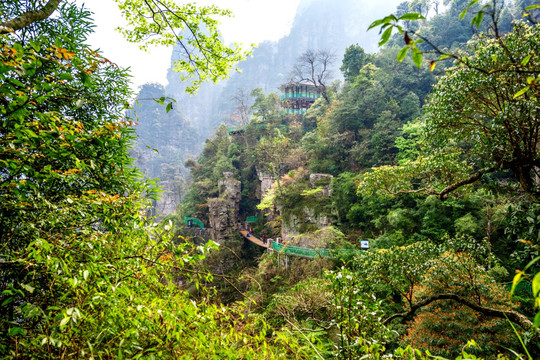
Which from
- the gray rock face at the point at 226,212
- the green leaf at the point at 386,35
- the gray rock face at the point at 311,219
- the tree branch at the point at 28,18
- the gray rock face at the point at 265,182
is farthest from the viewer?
the gray rock face at the point at 265,182

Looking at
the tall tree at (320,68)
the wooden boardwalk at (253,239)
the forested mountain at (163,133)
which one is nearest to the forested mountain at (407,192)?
the wooden boardwalk at (253,239)

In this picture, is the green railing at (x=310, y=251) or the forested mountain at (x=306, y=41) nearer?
the green railing at (x=310, y=251)

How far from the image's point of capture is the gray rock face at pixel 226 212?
18.5m

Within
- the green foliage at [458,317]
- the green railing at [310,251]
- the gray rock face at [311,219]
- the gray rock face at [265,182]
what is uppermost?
the gray rock face at [265,182]

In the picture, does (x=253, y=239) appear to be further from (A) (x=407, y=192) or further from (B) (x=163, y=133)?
(B) (x=163, y=133)

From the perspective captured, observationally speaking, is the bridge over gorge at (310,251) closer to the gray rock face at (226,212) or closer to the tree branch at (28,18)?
the gray rock face at (226,212)

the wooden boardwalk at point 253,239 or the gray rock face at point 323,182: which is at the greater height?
the gray rock face at point 323,182

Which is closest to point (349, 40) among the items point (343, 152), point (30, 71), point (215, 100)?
point (215, 100)

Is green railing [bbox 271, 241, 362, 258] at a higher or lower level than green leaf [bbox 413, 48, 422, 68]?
lower

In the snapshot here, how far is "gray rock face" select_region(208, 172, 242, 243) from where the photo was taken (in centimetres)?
1848

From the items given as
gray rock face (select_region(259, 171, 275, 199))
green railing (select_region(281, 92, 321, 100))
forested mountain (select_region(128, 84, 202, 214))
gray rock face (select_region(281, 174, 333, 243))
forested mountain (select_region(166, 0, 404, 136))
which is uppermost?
forested mountain (select_region(166, 0, 404, 136))

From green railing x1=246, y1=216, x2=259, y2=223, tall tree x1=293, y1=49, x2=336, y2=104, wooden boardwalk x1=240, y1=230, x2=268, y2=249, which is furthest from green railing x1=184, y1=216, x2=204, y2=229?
tall tree x1=293, y1=49, x2=336, y2=104

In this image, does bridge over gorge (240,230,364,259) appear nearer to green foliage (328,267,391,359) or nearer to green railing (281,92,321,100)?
green foliage (328,267,391,359)

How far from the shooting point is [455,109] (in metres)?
3.81
